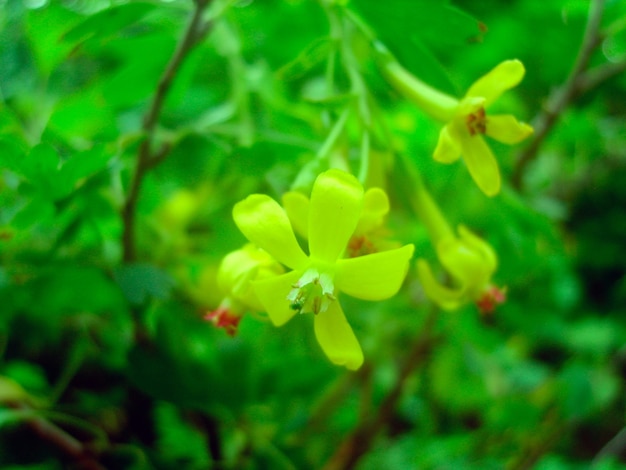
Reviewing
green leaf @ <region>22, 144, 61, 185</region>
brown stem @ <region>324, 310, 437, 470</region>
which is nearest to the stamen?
green leaf @ <region>22, 144, 61, 185</region>

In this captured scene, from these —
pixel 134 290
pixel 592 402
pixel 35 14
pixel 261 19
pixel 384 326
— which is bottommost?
pixel 592 402

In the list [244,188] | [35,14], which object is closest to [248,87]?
[244,188]

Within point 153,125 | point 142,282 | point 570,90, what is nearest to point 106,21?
point 153,125

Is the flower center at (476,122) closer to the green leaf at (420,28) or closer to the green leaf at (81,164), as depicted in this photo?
the green leaf at (420,28)

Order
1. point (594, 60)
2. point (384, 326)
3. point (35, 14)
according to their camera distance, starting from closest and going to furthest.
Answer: point (35, 14) < point (594, 60) < point (384, 326)

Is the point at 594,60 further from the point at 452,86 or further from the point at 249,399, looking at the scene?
the point at 249,399

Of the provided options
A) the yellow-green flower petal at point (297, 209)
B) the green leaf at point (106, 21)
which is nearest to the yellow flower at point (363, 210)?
the yellow-green flower petal at point (297, 209)

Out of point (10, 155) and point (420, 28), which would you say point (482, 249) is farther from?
point (10, 155)
